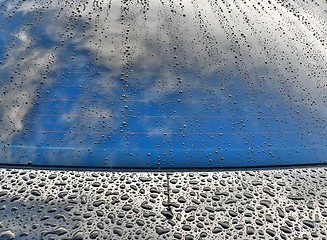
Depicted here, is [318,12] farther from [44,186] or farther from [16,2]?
[44,186]

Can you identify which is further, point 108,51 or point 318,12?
point 318,12

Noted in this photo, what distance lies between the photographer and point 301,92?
6.25 ft

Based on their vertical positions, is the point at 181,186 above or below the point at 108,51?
below

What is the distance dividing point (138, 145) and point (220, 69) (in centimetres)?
59

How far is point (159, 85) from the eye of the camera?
1.82 meters

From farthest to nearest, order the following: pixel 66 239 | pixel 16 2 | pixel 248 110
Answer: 1. pixel 16 2
2. pixel 248 110
3. pixel 66 239

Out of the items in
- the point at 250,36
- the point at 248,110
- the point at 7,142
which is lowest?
the point at 7,142

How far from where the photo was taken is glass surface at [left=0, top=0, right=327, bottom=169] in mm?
1622

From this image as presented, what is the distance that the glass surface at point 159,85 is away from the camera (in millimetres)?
1622

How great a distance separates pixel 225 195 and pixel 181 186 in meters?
0.16

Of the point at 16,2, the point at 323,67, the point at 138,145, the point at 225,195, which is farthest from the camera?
the point at 16,2

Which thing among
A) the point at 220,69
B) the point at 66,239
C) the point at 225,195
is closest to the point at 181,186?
the point at 225,195

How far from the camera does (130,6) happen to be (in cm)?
214

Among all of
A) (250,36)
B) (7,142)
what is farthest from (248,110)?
(7,142)
